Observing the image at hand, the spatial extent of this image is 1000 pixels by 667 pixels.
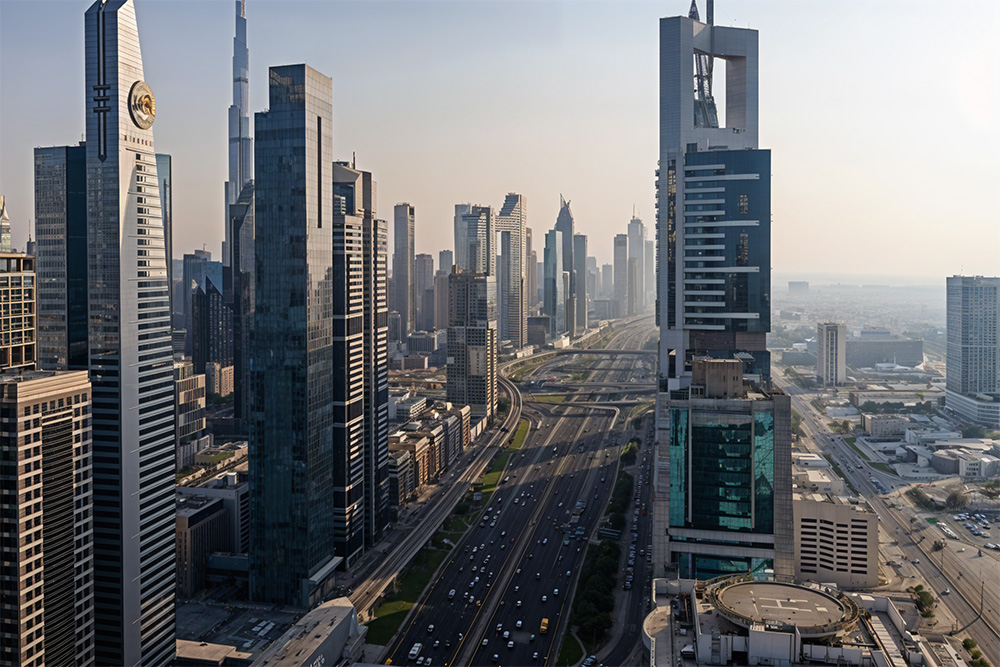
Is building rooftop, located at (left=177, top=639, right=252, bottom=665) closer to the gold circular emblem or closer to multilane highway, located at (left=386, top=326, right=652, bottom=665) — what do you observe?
multilane highway, located at (left=386, top=326, right=652, bottom=665)

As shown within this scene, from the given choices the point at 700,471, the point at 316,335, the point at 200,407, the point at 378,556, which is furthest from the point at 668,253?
the point at 200,407

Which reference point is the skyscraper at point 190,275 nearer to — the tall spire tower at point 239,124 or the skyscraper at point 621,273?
the tall spire tower at point 239,124

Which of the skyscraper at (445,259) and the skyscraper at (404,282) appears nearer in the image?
the skyscraper at (404,282)

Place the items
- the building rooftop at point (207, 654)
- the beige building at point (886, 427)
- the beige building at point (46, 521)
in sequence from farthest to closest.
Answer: the beige building at point (886, 427)
the building rooftop at point (207, 654)
the beige building at point (46, 521)

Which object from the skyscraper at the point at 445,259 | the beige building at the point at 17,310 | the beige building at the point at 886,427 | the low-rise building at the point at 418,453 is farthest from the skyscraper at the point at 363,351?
the skyscraper at the point at 445,259

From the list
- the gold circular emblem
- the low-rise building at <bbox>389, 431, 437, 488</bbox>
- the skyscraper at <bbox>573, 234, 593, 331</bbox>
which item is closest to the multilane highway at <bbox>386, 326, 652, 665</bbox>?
the low-rise building at <bbox>389, 431, 437, 488</bbox>

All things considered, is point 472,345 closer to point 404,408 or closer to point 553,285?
point 404,408

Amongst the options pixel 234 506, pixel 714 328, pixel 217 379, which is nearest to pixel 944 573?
pixel 714 328
